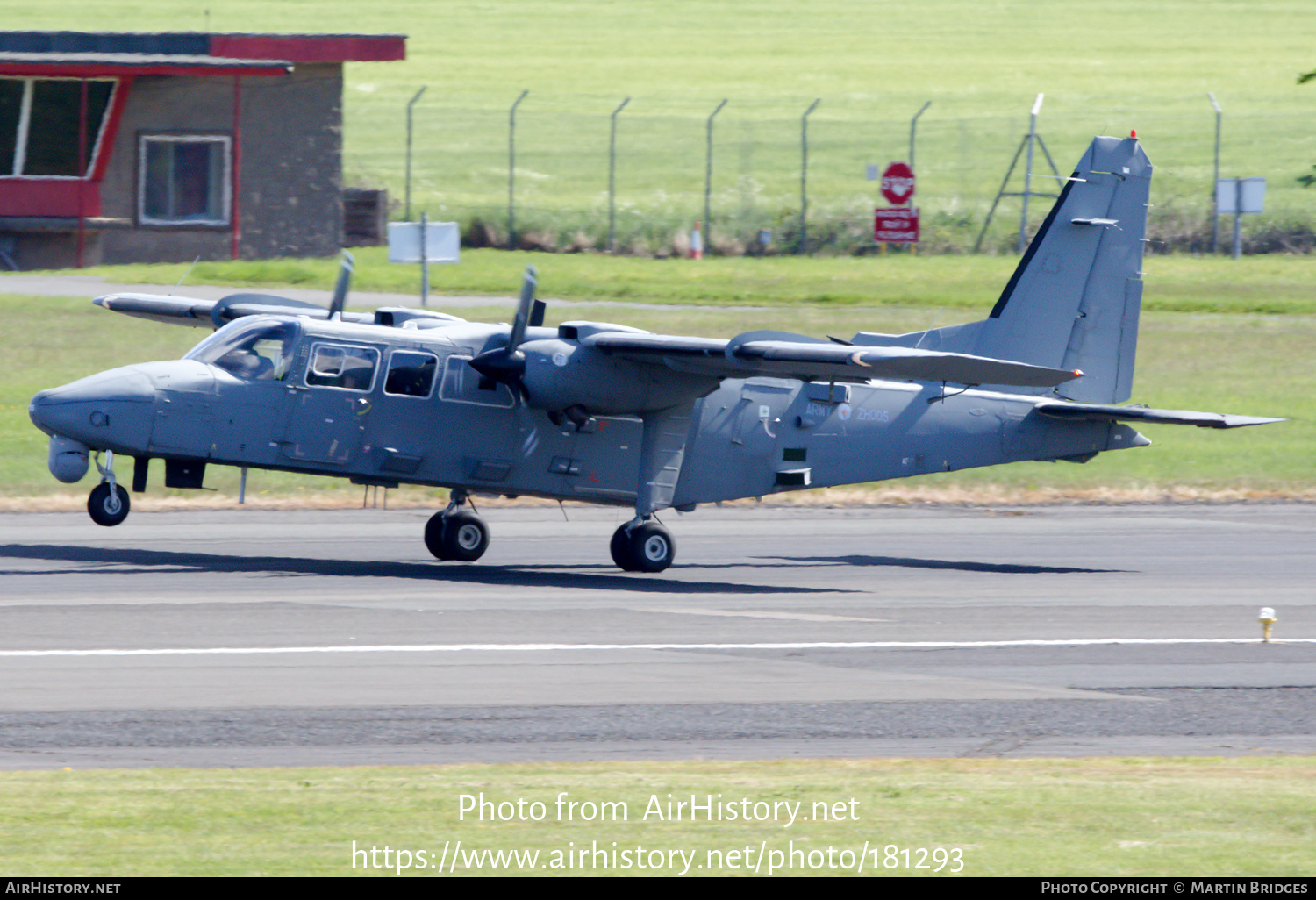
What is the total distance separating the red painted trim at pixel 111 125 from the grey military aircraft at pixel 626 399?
22.7m

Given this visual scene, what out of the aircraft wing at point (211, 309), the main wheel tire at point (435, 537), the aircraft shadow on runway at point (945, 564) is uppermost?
the aircraft wing at point (211, 309)

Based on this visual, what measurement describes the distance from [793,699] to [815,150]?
62185 millimetres

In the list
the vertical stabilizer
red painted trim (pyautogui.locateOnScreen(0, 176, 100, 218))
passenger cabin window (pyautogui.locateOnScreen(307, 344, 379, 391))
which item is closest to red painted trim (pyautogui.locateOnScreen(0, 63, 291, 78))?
red painted trim (pyautogui.locateOnScreen(0, 176, 100, 218))

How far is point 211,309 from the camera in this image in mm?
22250

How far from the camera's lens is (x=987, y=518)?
2508cm

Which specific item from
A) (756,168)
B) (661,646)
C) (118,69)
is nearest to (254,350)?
(661,646)

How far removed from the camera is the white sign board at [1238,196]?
4694cm

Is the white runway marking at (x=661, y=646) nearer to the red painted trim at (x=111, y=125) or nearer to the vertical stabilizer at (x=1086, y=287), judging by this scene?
the vertical stabilizer at (x=1086, y=287)

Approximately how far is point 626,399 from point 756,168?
173 ft

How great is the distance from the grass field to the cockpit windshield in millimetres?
35411

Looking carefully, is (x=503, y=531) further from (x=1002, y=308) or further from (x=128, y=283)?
(x=128, y=283)

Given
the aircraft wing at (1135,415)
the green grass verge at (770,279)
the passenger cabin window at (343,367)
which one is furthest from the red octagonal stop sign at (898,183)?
the passenger cabin window at (343,367)

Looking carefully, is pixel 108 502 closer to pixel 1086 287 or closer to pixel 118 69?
pixel 1086 287

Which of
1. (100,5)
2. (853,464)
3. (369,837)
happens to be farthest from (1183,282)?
(100,5)
